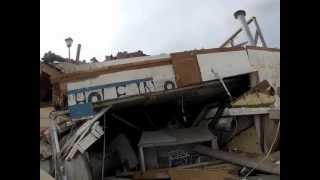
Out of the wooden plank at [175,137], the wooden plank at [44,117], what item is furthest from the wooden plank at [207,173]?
the wooden plank at [44,117]

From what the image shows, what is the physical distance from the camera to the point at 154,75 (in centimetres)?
715

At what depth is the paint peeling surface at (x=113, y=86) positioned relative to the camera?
7.11m

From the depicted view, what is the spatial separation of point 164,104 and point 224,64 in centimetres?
176

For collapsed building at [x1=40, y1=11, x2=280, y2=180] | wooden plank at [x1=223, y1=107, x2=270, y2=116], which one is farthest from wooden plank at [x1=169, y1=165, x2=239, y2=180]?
wooden plank at [x1=223, y1=107, x2=270, y2=116]

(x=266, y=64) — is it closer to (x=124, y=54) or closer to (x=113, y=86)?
(x=113, y=86)

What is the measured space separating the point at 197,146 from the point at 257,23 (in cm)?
307

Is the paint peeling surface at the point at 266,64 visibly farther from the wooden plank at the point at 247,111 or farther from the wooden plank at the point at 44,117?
the wooden plank at the point at 44,117

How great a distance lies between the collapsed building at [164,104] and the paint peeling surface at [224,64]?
0.05ft

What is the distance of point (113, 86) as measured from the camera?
23.3 ft

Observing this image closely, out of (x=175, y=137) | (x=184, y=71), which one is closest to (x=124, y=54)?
(x=175, y=137)

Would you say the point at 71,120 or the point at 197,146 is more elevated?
the point at 71,120
